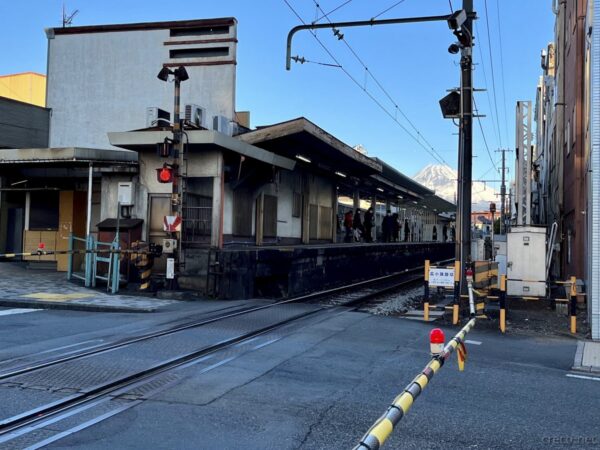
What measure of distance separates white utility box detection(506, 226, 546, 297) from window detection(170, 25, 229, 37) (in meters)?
13.8

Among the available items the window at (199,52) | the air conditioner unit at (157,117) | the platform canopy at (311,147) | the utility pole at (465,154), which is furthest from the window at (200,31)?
the utility pole at (465,154)

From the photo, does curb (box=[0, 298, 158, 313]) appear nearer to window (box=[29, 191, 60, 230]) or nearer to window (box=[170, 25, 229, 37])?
window (box=[29, 191, 60, 230])

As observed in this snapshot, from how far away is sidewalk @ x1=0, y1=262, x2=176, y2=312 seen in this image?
1168cm

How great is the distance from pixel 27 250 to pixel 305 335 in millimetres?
14344

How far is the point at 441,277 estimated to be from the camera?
12.3 m

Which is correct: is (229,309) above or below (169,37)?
below

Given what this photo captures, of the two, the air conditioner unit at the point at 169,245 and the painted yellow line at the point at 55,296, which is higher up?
the air conditioner unit at the point at 169,245

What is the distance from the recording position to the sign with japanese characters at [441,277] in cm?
1227

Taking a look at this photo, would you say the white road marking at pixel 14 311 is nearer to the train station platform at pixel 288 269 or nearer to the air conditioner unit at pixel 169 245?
the air conditioner unit at pixel 169 245

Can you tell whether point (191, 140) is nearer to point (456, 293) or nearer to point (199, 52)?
point (456, 293)

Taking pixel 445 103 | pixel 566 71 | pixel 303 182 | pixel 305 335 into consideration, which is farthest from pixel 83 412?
pixel 566 71

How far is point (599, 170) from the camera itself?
420 inches

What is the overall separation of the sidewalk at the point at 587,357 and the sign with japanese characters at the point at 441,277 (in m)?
2.96

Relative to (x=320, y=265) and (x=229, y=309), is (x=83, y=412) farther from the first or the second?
(x=320, y=265)
